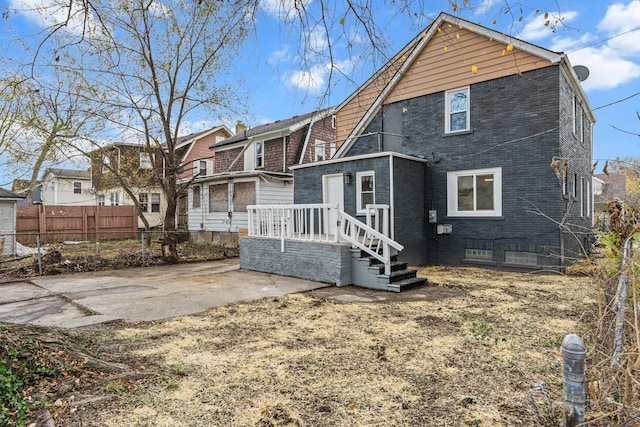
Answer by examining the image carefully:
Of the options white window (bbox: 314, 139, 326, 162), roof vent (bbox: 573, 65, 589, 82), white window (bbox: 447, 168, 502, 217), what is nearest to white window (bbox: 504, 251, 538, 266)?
white window (bbox: 447, 168, 502, 217)

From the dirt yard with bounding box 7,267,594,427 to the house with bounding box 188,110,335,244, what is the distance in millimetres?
10573

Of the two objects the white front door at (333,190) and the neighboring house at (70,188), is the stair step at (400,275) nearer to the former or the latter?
the white front door at (333,190)

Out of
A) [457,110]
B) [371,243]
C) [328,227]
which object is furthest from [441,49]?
[371,243]

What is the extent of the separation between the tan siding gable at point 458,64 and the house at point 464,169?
0.03 m

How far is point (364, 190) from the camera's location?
10836mm

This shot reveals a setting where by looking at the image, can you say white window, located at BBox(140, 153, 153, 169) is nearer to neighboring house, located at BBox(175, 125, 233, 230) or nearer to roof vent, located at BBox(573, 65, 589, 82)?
Result: neighboring house, located at BBox(175, 125, 233, 230)

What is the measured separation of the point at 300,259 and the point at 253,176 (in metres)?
8.04

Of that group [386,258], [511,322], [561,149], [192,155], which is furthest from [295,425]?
[192,155]

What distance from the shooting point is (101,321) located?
508 centimetres

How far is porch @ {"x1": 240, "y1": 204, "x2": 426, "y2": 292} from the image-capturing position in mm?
7566

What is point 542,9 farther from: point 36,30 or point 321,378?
point 36,30

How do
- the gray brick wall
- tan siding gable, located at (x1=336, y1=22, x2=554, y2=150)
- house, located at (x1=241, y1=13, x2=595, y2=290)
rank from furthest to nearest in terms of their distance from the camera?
tan siding gable, located at (x1=336, y1=22, x2=554, y2=150) < house, located at (x1=241, y1=13, x2=595, y2=290) < the gray brick wall

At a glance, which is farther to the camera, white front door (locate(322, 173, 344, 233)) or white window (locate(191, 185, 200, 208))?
white window (locate(191, 185, 200, 208))

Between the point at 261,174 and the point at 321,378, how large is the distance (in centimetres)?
1300
